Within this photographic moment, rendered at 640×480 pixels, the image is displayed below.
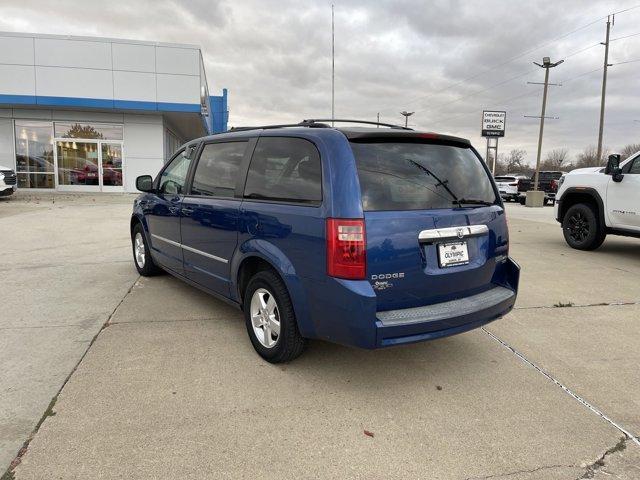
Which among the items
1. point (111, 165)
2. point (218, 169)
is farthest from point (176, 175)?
point (111, 165)

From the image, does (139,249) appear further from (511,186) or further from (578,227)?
(511,186)

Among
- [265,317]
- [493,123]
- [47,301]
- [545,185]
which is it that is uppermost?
[493,123]

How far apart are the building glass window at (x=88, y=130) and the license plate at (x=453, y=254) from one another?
67.8 ft

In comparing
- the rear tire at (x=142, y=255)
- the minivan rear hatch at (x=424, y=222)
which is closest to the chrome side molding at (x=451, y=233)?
the minivan rear hatch at (x=424, y=222)

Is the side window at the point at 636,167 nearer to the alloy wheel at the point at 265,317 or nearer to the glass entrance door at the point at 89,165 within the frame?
the alloy wheel at the point at 265,317

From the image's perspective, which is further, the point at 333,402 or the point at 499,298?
the point at 499,298

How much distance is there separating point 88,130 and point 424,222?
69.1ft

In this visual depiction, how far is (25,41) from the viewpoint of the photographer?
60.2ft

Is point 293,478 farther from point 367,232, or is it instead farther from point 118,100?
point 118,100

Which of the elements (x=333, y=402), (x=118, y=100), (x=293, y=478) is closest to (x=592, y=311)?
(x=333, y=402)

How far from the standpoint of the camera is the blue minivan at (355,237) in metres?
2.98

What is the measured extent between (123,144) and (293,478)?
21155mm

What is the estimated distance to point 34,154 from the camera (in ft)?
66.9

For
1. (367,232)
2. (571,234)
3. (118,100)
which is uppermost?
(118,100)
